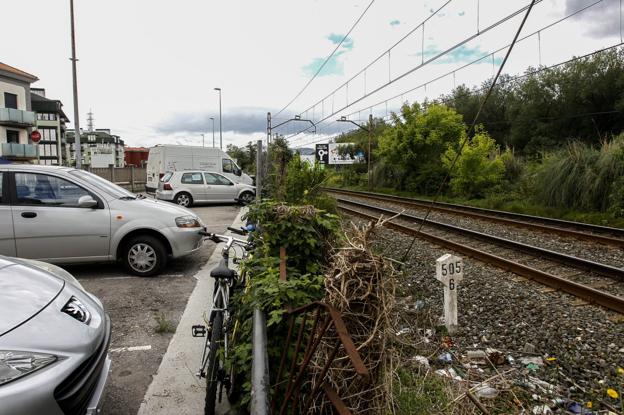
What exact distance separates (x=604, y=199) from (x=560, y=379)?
12.5 m

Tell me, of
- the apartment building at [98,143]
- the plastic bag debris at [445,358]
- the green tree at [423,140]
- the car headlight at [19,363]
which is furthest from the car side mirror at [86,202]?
the apartment building at [98,143]

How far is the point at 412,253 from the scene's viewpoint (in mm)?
8547

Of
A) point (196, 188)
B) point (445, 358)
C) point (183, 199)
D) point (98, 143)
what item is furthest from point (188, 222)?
point (98, 143)

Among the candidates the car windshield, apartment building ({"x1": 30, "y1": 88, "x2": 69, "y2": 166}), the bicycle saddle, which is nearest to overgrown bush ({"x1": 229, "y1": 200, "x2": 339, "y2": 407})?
the bicycle saddle

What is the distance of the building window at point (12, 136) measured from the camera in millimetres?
40909

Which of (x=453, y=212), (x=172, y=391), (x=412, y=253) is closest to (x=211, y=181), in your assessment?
(x=453, y=212)

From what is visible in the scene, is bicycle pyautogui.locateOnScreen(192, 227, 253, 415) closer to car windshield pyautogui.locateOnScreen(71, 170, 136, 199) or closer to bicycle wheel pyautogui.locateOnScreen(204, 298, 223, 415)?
bicycle wheel pyautogui.locateOnScreen(204, 298, 223, 415)

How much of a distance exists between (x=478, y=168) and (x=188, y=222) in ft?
53.6

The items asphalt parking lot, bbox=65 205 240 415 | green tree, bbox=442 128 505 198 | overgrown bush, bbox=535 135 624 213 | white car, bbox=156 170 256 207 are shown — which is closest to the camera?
asphalt parking lot, bbox=65 205 240 415

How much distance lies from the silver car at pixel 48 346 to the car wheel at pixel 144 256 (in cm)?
331

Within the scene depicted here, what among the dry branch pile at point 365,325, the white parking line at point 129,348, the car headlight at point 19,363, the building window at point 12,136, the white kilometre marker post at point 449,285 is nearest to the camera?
the dry branch pile at point 365,325

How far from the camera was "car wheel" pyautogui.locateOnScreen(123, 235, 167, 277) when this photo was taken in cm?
622

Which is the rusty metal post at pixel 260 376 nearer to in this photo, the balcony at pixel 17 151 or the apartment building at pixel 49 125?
the balcony at pixel 17 151

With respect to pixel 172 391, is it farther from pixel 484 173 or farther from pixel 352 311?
pixel 484 173
